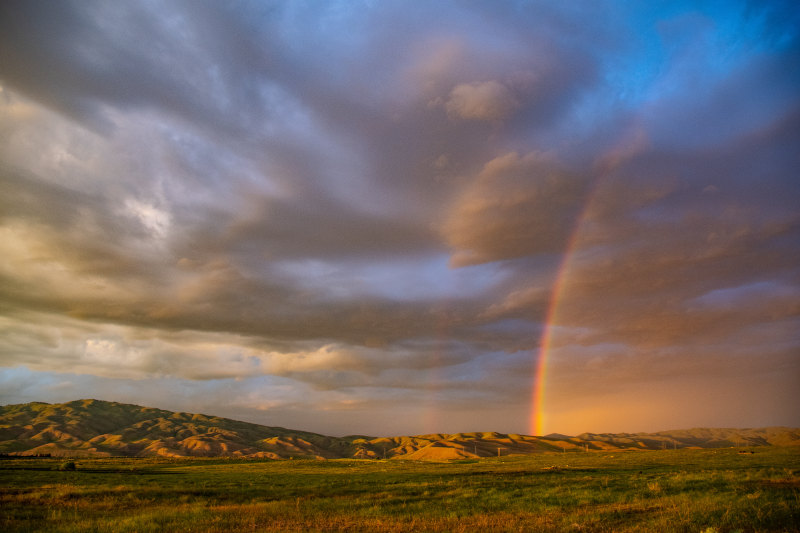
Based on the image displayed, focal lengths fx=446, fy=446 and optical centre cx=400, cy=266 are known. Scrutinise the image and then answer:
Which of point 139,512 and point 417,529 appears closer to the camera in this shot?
point 417,529

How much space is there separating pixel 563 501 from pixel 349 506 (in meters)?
13.2

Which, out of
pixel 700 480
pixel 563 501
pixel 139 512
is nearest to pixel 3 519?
pixel 139 512

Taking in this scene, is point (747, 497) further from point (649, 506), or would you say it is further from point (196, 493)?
point (196, 493)

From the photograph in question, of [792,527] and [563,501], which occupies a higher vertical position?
[792,527]

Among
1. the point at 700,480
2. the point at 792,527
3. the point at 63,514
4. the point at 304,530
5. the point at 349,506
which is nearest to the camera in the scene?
the point at 792,527

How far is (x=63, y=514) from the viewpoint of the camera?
24.6 metres

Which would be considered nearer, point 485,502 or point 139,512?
point 139,512

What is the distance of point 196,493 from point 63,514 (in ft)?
A: 49.3

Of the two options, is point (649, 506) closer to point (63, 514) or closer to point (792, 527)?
point (792, 527)

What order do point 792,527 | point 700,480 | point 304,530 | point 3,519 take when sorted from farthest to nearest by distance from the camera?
point 700,480 < point 3,519 < point 304,530 < point 792,527

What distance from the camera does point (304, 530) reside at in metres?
18.0

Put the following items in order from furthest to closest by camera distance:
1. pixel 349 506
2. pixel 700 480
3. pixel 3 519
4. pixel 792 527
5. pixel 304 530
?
1. pixel 700 480
2. pixel 349 506
3. pixel 3 519
4. pixel 304 530
5. pixel 792 527

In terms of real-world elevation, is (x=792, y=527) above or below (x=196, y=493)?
above

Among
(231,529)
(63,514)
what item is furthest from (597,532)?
(63,514)
